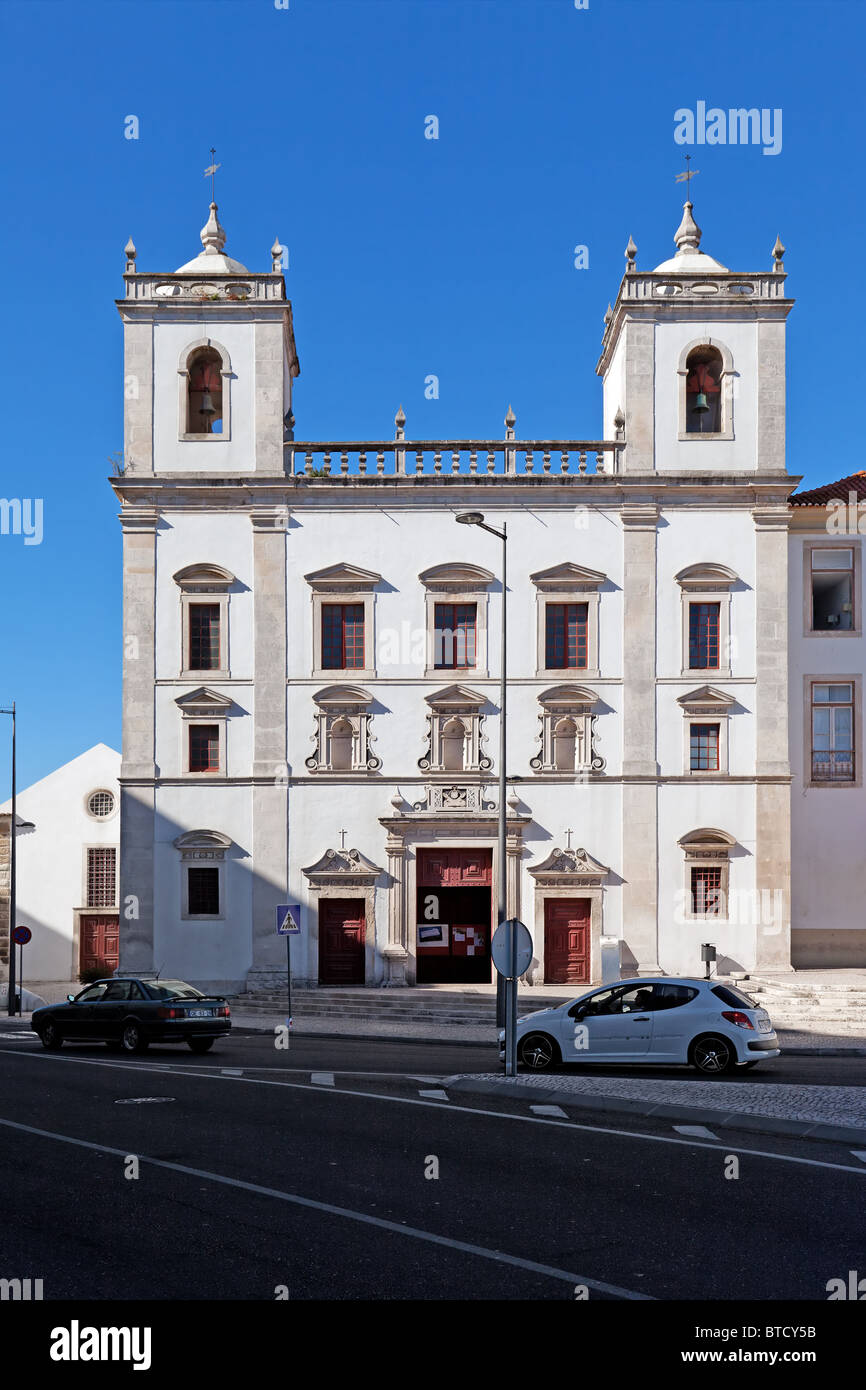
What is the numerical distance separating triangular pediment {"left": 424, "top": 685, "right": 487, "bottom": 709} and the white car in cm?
1603

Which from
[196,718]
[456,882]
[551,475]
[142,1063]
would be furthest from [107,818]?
[142,1063]

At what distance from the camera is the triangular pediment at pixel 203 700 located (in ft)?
117

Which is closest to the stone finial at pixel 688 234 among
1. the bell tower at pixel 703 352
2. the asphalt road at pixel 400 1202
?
the bell tower at pixel 703 352

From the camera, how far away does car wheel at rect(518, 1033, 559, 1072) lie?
789 inches

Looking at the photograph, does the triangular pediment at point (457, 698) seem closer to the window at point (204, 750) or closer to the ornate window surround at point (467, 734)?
the ornate window surround at point (467, 734)

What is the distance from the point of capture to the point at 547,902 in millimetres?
35281

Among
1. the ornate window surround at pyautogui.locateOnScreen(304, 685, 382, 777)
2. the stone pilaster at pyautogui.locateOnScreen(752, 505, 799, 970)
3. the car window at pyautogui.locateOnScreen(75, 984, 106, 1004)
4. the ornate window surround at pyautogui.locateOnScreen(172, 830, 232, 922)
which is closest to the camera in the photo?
the car window at pyautogui.locateOnScreen(75, 984, 106, 1004)

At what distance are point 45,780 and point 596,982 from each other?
23027 millimetres

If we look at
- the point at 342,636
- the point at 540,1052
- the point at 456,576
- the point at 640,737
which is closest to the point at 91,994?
the point at 540,1052

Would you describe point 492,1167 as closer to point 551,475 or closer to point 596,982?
point 596,982

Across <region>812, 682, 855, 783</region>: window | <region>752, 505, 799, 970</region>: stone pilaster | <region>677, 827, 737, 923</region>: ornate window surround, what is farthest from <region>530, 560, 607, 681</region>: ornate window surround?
<region>812, 682, 855, 783</region>: window

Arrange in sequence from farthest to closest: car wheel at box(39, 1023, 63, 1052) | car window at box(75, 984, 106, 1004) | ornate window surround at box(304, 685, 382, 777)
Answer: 1. ornate window surround at box(304, 685, 382, 777)
2. car wheel at box(39, 1023, 63, 1052)
3. car window at box(75, 984, 106, 1004)

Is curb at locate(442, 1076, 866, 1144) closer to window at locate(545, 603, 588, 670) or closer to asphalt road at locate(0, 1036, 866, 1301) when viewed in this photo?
asphalt road at locate(0, 1036, 866, 1301)

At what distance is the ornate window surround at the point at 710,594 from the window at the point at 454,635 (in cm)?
529
